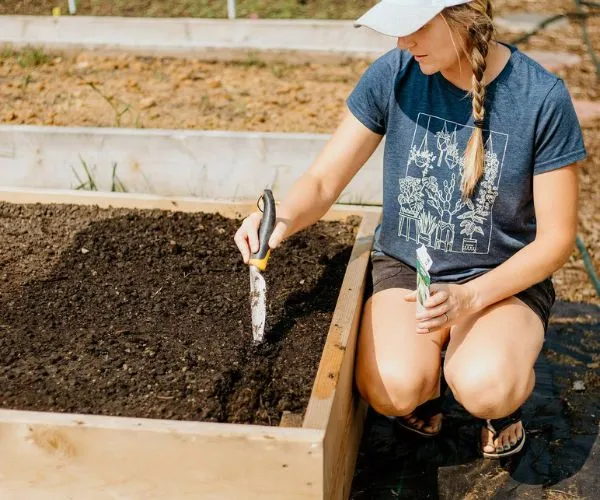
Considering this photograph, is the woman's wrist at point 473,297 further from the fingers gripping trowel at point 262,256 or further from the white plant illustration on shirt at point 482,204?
the fingers gripping trowel at point 262,256

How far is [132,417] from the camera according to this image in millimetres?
1982

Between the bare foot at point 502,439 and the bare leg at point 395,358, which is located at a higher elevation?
the bare leg at point 395,358

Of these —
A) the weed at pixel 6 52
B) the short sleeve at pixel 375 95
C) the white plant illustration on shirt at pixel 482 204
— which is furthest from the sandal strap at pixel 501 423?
the weed at pixel 6 52

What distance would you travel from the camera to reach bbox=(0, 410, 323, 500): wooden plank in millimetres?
1868

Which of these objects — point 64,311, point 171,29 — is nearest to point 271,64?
point 171,29

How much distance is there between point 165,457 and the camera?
6.23ft

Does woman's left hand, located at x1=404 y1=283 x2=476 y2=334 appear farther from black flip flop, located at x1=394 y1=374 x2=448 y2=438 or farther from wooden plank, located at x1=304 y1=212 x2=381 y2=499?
black flip flop, located at x1=394 y1=374 x2=448 y2=438

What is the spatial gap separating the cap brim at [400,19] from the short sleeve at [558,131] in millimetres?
388

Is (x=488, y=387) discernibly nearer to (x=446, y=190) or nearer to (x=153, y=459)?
(x=446, y=190)

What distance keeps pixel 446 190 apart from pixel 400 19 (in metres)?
0.50

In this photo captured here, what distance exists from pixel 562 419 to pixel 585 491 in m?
0.33

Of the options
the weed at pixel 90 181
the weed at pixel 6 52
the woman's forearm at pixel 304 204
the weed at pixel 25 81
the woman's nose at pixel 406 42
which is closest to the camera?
the woman's nose at pixel 406 42

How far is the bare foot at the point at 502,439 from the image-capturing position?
2.52 metres

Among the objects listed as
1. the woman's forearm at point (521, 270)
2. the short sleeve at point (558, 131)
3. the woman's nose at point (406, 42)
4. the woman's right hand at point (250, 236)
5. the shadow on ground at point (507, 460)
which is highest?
the woman's nose at point (406, 42)
